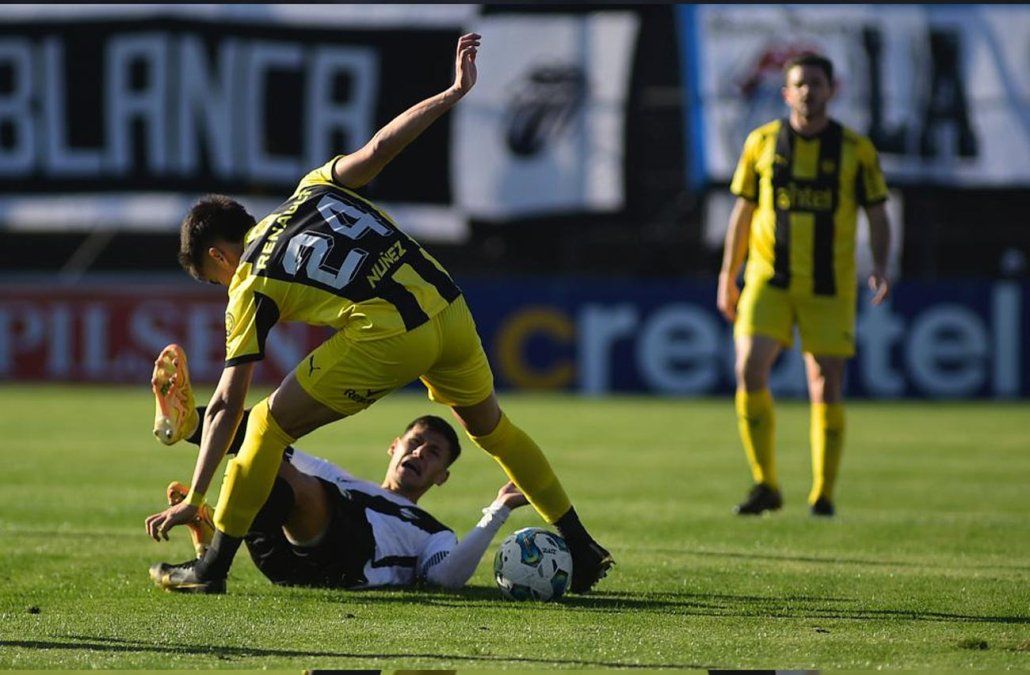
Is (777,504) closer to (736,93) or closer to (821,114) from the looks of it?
(821,114)

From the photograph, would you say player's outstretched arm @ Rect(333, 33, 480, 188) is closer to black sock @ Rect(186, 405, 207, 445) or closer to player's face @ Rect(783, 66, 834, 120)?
black sock @ Rect(186, 405, 207, 445)

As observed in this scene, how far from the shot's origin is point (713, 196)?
76.0 ft

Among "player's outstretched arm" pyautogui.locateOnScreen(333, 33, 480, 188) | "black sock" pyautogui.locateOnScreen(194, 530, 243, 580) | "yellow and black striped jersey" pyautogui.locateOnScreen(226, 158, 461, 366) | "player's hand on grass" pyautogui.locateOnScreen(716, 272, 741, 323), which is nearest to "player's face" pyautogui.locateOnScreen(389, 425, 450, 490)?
"black sock" pyautogui.locateOnScreen(194, 530, 243, 580)

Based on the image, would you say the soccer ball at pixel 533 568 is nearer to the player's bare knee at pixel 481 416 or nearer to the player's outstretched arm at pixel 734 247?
the player's bare knee at pixel 481 416

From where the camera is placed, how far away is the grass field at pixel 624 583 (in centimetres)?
495

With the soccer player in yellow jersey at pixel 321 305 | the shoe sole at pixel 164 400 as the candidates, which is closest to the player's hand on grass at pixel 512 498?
the soccer player in yellow jersey at pixel 321 305

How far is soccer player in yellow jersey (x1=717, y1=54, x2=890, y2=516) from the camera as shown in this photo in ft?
29.5

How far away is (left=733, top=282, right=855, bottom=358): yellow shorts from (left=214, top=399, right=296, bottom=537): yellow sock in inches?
160

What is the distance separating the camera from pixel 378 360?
5.57 m

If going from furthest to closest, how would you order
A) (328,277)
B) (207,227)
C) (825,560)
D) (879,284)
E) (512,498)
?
(879,284)
(825,560)
(512,498)
(207,227)
(328,277)

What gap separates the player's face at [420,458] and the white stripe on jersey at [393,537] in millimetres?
101

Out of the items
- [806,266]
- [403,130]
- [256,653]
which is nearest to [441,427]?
[403,130]

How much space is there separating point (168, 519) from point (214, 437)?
0.32 m

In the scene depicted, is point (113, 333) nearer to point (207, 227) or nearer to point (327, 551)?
point (327, 551)
